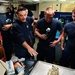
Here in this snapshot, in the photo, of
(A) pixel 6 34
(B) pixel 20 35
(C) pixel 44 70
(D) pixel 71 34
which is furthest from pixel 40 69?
(A) pixel 6 34

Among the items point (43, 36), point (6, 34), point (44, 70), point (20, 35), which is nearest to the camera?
point (44, 70)

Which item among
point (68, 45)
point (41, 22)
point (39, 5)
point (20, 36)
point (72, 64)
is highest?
point (39, 5)

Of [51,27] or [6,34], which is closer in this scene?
[51,27]

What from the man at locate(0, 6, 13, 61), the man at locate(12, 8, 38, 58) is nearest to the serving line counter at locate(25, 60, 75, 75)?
the man at locate(12, 8, 38, 58)

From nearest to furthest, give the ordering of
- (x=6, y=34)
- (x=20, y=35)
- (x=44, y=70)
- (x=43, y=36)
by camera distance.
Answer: (x=44, y=70) < (x=20, y=35) < (x=43, y=36) < (x=6, y=34)

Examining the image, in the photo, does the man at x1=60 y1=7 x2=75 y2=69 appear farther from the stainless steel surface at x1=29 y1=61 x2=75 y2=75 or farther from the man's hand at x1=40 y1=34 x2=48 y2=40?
the stainless steel surface at x1=29 y1=61 x2=75 y2=75

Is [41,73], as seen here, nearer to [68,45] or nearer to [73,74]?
[73,74]

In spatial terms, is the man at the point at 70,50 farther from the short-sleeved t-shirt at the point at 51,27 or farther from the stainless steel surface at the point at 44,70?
the stainless steel surface at the point at 44,70

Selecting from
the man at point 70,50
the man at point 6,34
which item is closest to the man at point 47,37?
the man at point 70,50

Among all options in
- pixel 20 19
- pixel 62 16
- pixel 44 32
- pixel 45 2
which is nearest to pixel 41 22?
pixel 44 32

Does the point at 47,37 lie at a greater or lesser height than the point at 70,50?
greater

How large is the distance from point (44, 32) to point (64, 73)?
0.94 metres

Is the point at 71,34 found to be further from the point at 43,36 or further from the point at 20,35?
the point at 20,35

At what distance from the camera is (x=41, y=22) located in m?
1.99
